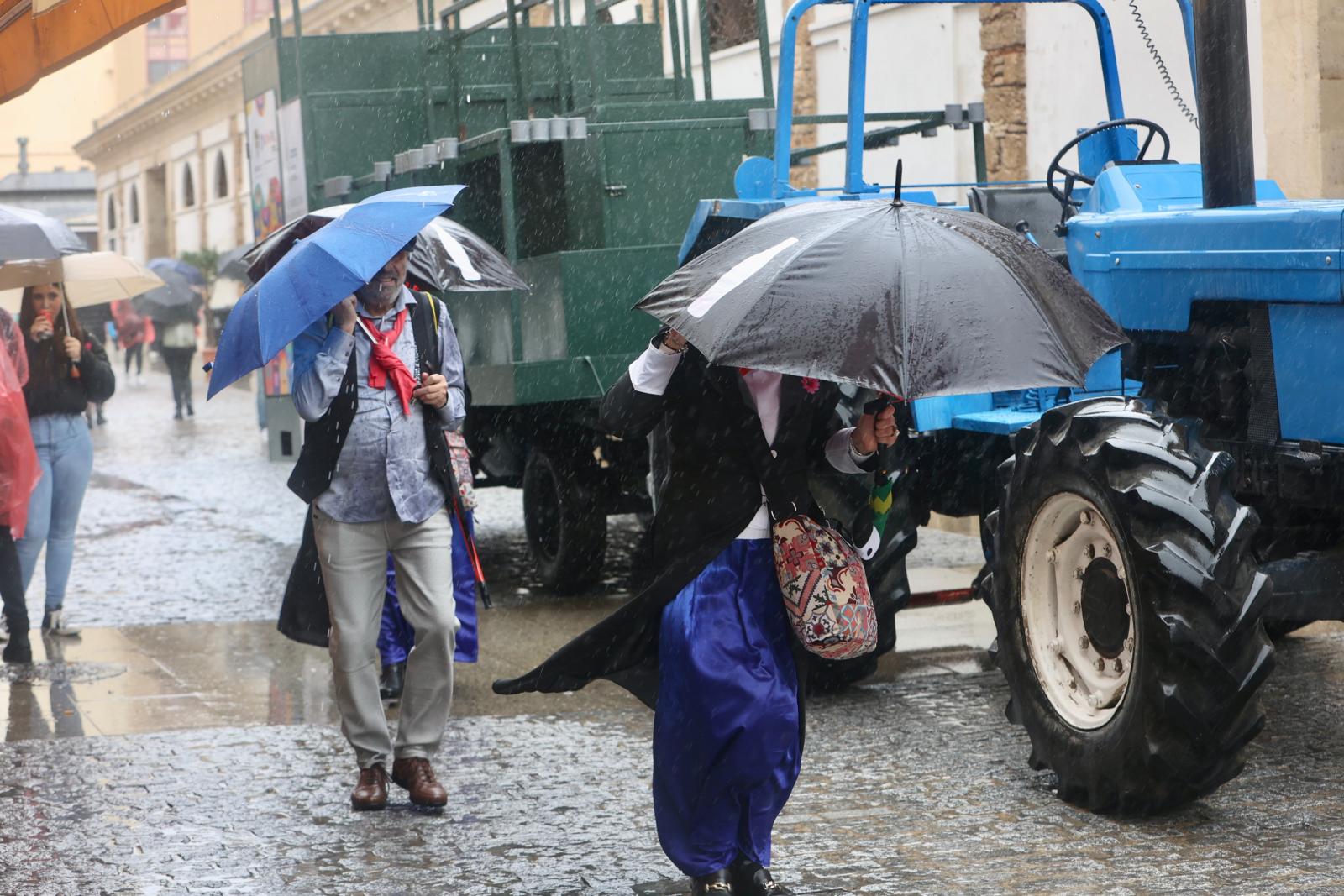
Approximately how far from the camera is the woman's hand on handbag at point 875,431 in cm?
430

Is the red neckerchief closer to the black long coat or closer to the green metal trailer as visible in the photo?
the black long coat

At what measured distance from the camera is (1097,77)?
11.7m

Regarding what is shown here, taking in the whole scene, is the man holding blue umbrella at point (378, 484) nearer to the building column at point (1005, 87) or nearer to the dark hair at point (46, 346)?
the dark hair at point (46, 346)

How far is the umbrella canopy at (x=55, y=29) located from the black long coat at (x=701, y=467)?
1829 millimetres

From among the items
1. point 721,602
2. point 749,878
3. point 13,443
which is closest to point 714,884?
point 749,878

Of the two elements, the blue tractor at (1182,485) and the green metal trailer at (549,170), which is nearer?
the blue tractor at (1182,485)

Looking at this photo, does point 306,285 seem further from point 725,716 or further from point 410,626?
point 410,626

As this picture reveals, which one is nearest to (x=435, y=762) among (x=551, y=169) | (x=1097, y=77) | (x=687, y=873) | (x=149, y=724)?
(x=149, y=724)

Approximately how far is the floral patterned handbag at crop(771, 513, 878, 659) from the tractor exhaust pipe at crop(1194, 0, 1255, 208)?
1835 mm

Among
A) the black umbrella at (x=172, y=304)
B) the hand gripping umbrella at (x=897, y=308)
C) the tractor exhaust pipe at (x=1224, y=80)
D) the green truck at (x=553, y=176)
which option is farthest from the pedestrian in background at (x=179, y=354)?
the hand gripping umbrella at (x=897, y=308)

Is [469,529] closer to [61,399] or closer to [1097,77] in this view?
[61,399]

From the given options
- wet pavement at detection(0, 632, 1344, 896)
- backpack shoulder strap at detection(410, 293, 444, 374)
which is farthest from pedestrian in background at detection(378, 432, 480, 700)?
backpack shoulder strap at detection(410, 293, 444, 374)

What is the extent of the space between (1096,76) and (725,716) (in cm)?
842

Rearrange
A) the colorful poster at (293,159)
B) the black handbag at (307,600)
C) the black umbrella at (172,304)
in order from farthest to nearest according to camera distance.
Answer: the black umbrella at (172,304) → the colorful poster at (293,159) → the black handbag at (307,600)
